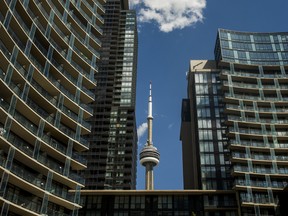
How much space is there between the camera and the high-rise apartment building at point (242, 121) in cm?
8044

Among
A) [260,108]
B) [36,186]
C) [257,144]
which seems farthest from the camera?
[260,108]

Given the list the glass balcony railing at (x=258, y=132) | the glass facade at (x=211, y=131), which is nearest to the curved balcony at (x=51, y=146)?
the glass balcony railing at (x=258, y=132)

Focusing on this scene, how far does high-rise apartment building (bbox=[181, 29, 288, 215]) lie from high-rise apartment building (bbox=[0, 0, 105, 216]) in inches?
1541

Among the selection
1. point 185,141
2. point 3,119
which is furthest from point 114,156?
point 3,119

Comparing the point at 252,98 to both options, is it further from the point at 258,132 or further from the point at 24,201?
the point at 24,201

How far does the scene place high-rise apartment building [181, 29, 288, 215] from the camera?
80.4 meters

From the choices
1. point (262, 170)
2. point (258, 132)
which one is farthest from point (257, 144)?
point (262, 170)

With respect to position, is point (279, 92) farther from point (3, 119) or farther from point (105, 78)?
point (105, 78)

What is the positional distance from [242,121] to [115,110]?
234 feet

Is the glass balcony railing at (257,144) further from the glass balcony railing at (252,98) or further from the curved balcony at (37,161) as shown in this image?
the curved balcony at (37,161)

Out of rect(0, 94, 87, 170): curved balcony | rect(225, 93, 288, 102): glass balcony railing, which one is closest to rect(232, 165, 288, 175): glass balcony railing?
rect(225, 93, 288, 102): glass balcony railing

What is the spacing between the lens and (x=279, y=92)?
91.9 m

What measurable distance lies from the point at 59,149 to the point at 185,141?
6660 centimetres

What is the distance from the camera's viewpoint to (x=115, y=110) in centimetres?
14900
